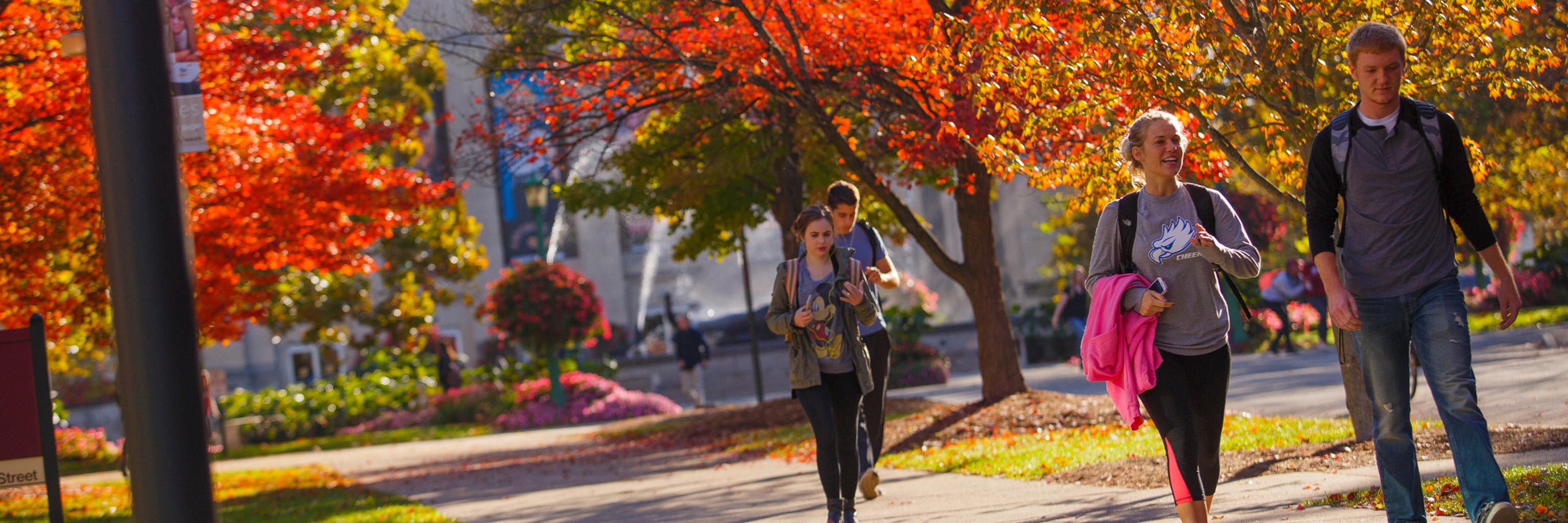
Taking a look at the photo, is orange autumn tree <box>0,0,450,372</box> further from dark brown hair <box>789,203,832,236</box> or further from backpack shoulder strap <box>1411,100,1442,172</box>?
backpack shoulder strap <box>1411,100,1442,172</box>

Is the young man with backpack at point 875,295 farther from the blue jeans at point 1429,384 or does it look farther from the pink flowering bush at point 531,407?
the pink flowering bush at point 531,407

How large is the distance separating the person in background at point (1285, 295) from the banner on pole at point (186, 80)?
51.9 feet

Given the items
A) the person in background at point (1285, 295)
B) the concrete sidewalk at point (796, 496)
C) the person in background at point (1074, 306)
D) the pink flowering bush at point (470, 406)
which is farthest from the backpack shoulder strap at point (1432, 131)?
the pink flowering bush at point (470, 406)

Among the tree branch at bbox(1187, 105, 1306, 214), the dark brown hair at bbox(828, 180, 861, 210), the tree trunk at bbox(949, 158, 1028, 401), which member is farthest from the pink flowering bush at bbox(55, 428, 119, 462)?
the tree branch at bbox(1187, 105, 1306, 214)

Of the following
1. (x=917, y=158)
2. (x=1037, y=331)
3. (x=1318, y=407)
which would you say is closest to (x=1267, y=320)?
(x=1037, y=331)

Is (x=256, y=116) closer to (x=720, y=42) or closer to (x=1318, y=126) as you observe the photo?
(x=720, y=42)

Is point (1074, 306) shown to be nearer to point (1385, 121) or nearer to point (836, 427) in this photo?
point (836, 427)

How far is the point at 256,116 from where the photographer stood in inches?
423

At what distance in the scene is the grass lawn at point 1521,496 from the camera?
176 inches

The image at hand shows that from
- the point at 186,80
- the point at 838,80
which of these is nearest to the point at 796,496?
the point at 838,80

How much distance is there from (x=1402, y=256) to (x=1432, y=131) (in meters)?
0.40

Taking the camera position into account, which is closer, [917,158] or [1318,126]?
[1318,126]

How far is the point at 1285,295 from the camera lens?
18828 millimetres

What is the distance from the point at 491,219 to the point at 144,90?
38007 mm
